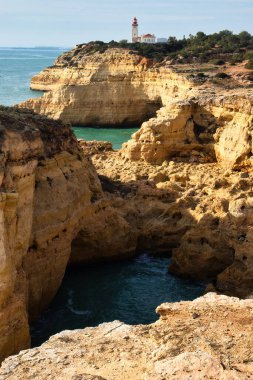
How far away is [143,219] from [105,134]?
30.9 meters

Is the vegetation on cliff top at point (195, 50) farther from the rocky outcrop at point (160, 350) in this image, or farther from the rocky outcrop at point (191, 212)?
the rocky outcrop at point (160, 350)

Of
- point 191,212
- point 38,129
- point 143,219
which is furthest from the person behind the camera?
point 143,219

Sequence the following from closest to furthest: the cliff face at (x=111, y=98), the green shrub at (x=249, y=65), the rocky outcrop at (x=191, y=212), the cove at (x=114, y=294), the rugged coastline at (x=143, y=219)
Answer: the rugged coastline at (x=143, y=219)
the cove at (x=114, y=294)
the rocky outcrop at (x=191, y=212)
the green shrub at (x=249, y=65)
the cliff face at (x=111, y=98)

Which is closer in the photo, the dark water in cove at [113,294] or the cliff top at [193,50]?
the dark water in cove at [113,294]

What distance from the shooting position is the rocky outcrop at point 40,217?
13.8m

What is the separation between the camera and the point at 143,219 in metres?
23.3

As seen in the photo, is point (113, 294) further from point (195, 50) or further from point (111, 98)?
point (195, 50)

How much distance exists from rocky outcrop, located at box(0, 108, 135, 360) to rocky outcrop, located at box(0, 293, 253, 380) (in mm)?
4578

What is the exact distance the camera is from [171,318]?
978cm

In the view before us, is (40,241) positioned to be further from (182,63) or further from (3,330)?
(182,63)

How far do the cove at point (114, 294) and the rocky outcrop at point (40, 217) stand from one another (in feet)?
1.82

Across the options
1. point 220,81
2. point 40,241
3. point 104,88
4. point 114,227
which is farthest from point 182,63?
point 40,241

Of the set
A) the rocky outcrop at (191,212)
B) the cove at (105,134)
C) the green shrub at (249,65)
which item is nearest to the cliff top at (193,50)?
the green shrub at (249,65)

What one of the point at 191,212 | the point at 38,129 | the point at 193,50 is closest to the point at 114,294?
the point at 191,212
